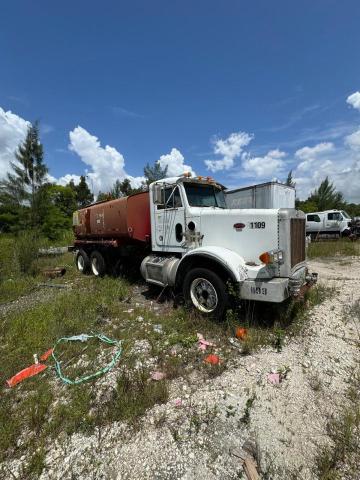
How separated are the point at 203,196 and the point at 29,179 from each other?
→ 20.7m

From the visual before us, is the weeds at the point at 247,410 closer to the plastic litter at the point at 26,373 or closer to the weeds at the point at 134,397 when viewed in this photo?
the weeds at the point at 134,397

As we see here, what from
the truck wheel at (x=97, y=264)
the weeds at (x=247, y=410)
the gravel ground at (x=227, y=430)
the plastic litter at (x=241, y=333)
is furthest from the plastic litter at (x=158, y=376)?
the truck wheel at (x=97, y=264)

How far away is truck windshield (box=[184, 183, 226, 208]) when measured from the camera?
18.9 feet

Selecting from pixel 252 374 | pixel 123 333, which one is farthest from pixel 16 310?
pixel 252 374

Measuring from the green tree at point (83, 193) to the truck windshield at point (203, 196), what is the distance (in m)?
44.6

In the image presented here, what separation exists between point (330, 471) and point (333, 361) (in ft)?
5.56

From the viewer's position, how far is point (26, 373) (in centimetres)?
356

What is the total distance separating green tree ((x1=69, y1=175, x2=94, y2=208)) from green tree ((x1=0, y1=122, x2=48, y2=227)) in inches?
991

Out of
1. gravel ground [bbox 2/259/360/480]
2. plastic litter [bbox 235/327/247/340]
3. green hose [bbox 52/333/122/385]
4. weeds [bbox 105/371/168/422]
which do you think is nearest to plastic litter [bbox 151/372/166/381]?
weeds [bbox 105/371/168/422]

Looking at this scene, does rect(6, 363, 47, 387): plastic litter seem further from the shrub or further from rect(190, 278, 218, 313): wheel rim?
the shrub

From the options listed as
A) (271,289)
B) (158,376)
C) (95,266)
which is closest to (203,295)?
(271,289)

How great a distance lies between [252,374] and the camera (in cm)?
324

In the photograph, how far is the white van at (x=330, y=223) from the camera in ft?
62.1

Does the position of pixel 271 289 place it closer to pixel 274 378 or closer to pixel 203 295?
pixel 274 378
